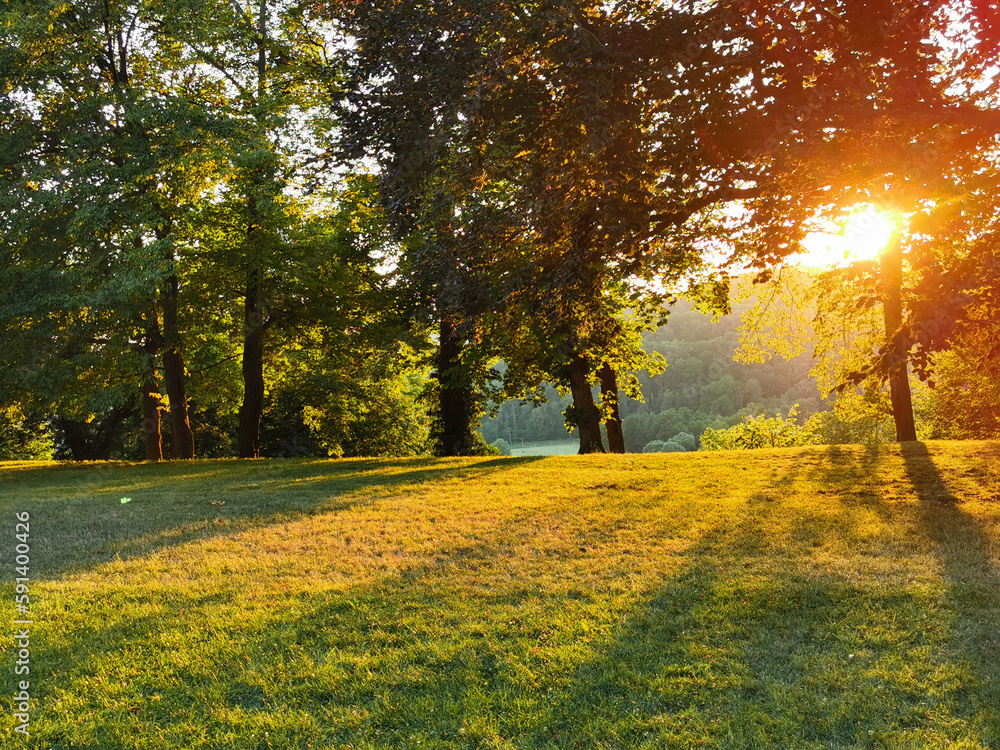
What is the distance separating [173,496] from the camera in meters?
14.4

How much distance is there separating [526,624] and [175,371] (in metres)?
20.1

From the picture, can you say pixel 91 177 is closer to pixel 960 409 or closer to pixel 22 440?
pixel 22 440

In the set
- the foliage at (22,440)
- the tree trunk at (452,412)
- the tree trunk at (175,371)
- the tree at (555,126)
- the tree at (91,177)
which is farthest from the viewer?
the foliage at (22,440)

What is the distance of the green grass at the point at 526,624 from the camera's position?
4.66 m

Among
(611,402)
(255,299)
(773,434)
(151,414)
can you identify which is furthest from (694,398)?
(151,414)

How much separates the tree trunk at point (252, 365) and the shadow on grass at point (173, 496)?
2766mm

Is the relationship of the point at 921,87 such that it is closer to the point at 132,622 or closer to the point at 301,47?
the point at 132,622

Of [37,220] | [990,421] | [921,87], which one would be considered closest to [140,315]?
[37,220]

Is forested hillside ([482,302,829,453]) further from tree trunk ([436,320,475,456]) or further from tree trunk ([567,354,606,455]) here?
tree trunk ([567,354,606,455])

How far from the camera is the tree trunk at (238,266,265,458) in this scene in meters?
22.4

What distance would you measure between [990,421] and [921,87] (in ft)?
112

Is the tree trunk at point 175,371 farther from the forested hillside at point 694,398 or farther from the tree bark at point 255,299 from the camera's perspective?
the forested hillside at point 694,398

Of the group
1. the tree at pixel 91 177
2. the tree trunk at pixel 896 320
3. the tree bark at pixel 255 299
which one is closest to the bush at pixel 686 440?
the tree trunk at pixel 896 320

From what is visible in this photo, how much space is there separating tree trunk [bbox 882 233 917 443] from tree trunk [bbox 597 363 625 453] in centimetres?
907
